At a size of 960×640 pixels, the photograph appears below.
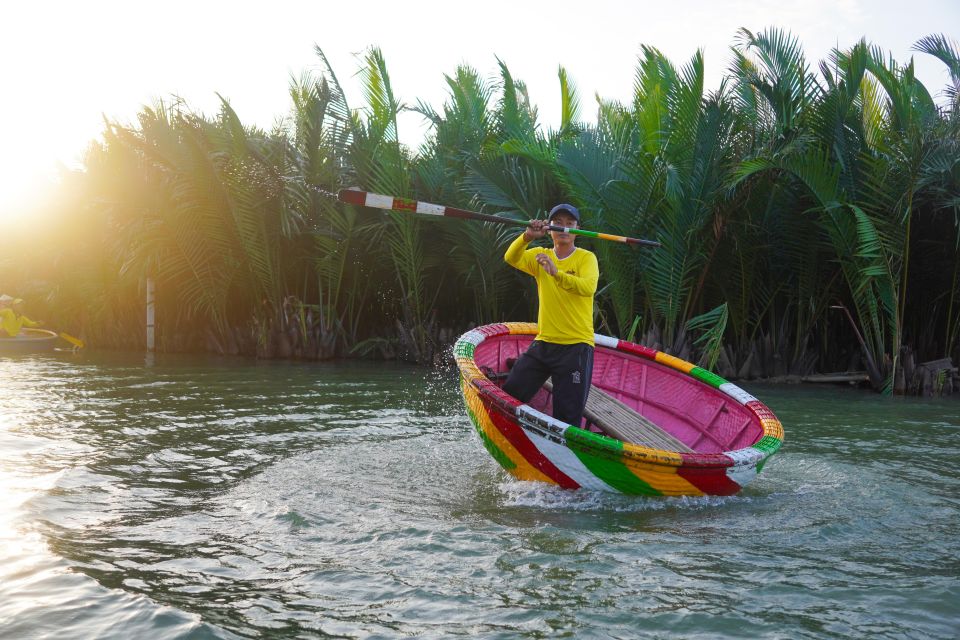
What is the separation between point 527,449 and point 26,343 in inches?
590

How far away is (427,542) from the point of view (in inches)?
179

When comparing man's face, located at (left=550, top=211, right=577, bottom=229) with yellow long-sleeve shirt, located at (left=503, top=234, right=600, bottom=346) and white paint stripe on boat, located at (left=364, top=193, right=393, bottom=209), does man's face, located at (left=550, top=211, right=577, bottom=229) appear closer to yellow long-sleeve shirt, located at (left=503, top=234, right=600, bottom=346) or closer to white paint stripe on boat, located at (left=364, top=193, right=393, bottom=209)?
yellow long-sleeve shirt, located at (left=503, top=234, right=600, bottom=346)

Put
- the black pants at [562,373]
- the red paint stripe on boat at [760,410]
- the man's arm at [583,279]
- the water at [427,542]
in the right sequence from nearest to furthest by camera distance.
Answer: the water at [427,542], the man's arm at [583,279], the black pants at [562,373], the red paint stripe on boat at [760,410]

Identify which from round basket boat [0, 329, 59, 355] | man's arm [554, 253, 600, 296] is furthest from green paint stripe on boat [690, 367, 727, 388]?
round basket boat [0, 329, 59, 355]

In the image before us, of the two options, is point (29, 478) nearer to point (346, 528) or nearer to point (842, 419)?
point (346, 528)

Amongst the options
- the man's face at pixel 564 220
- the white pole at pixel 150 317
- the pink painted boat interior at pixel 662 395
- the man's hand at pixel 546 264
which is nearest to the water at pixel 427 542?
the pink painted boat interior at pixel 662 395

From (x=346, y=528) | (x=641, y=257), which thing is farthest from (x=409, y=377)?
(x=346, y=528)

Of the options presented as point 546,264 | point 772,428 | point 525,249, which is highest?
point 525,249

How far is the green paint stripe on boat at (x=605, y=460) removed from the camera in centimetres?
512

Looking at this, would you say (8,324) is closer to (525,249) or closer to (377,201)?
(377,201)

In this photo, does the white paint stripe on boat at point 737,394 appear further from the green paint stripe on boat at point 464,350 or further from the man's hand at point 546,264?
the man's hand at point 546,264

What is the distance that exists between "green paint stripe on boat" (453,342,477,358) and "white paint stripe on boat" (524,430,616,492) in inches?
42.9

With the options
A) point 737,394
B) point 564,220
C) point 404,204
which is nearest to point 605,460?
point 564,220

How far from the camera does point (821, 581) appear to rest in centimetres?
407
